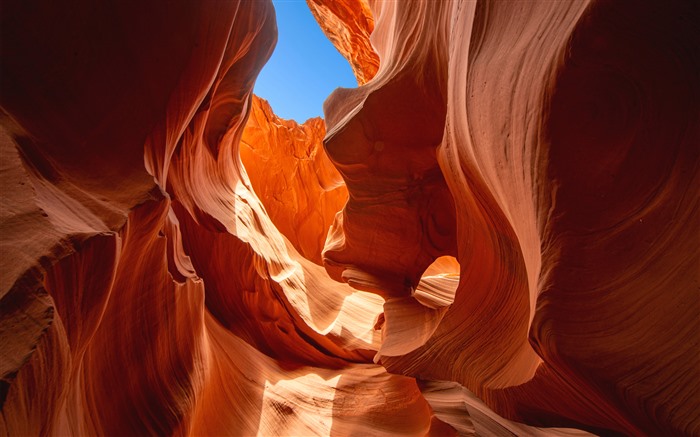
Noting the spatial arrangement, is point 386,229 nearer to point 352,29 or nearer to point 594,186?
point 594,186

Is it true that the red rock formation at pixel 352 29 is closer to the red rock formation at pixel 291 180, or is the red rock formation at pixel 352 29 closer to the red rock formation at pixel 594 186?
the red rock formation at pixel 291 180

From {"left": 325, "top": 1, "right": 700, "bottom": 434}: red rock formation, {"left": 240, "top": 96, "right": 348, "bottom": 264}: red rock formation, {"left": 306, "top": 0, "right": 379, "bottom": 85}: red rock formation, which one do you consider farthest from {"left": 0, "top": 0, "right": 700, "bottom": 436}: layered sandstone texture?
{"left": 306, "top": 0, "right": 379, "bottom": 85}: red rock formation

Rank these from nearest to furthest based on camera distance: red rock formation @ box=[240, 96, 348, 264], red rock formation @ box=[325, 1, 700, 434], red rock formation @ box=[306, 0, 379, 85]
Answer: red rock formation @ box=[325, 1, 700, 434]
red rock formation @ box=[306, 0, 379, 85]
red rock formation @ box=[240, 96, 348, 264]

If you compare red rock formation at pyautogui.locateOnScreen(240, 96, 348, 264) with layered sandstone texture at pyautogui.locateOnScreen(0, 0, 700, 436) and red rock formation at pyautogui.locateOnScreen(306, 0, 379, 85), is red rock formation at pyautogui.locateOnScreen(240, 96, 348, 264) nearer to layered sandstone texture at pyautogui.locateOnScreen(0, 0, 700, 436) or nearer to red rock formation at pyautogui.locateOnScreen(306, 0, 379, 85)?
red rock formation at pyautogui.locateOnScreen(306, 0, 379, 85)

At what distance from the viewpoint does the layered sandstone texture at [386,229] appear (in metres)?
1.33

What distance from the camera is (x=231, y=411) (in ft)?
10.7

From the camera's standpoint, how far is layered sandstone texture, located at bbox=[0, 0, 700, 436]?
4.37ft

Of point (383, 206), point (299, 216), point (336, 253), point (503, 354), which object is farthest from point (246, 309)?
point (299, 216)

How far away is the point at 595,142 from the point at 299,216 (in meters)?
6.22

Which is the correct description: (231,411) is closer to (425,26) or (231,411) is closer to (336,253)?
(336,253)

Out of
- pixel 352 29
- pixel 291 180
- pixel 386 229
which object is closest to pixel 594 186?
pixel 386 229

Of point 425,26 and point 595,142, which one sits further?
point 425,26

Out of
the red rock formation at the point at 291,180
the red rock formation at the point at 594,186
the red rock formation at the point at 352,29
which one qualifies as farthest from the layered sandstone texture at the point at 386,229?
the red rock formation at the point at 352,29

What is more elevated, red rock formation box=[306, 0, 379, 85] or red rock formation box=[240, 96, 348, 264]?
Answer: red rock formation box=[306, 0, 379, 85]
